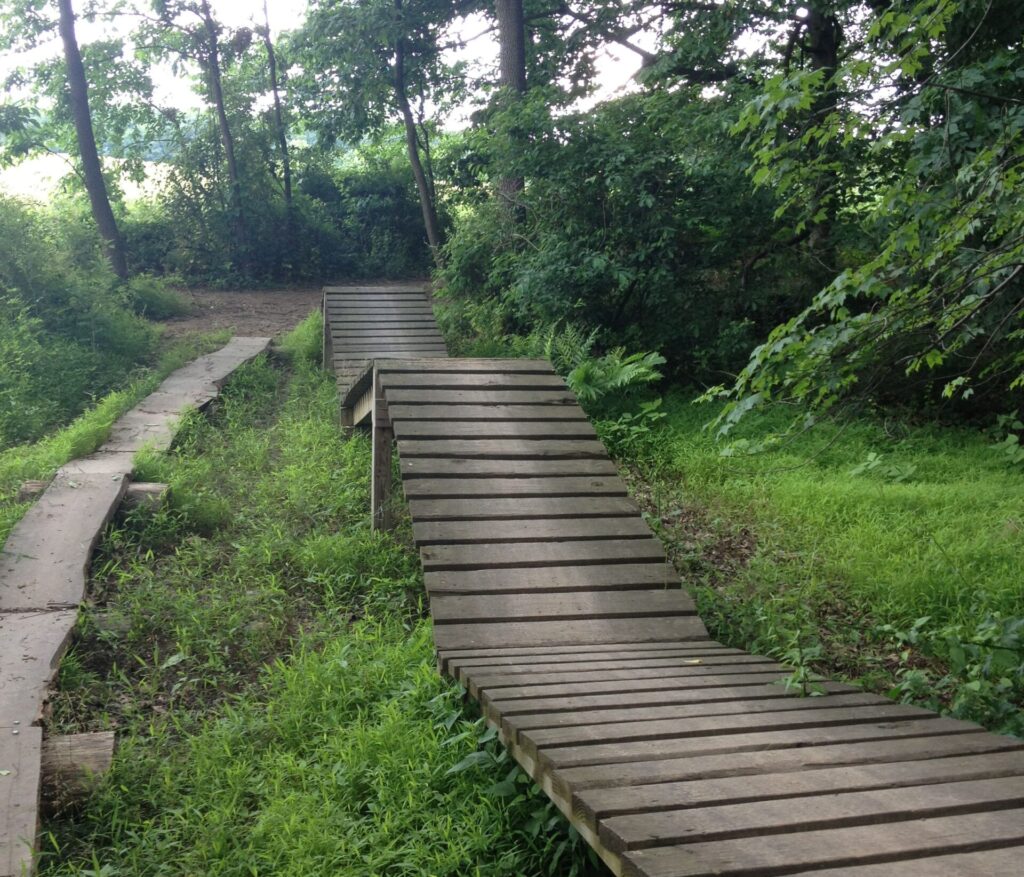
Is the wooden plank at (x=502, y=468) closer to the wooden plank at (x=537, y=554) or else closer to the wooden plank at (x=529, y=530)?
the wooden plank at (x=529, y=530)

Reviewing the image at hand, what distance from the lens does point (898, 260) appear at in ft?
13.9

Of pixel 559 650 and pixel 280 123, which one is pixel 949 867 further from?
pixel 280 123

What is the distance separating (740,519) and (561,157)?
485 cm

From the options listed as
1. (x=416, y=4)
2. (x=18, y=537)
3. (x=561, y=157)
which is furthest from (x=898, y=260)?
(x=416, y=4)

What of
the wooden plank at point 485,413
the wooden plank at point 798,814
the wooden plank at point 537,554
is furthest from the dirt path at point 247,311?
the wooden plank at point 798,814

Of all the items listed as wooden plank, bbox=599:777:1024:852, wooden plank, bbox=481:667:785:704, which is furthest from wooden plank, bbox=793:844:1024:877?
wooden plank, bbox=481:667:785:704

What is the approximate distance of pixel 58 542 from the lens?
5.46 meters

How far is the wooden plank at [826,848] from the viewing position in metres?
1.97

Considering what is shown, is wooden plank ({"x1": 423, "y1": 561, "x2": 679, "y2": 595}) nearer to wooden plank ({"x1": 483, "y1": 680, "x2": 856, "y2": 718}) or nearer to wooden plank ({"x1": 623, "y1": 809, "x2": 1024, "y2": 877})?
wooden plank ({"x1": 483, "y1": 680, "x2": 856, "y2": 718})

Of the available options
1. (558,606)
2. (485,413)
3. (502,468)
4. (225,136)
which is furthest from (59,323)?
(558,606)

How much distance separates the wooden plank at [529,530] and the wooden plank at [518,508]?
3 centimetres

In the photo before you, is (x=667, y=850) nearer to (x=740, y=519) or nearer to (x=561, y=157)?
(x=740, y=519)

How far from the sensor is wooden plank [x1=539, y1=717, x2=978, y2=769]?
265cm

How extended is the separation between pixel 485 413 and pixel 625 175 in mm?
4357
